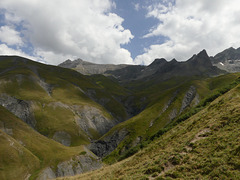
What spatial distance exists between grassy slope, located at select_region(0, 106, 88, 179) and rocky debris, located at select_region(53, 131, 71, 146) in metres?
24.0

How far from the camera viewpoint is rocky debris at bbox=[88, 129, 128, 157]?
98506 millimetres

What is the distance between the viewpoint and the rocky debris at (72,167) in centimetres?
6353

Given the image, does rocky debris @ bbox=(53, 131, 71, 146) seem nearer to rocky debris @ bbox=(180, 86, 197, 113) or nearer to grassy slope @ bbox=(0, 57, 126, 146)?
grassy slope @ bbox=(0, 57, 126, 146)

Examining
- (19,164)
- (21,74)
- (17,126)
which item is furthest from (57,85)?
(19,164)

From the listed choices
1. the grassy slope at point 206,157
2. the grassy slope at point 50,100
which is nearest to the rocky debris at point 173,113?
the grassy slope at point 50,100

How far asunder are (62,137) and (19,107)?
4641cm

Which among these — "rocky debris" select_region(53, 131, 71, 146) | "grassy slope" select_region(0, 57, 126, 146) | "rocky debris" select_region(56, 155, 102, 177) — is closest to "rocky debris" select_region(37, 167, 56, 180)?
"rocky debris" select_region(56, 155, 102, 177)

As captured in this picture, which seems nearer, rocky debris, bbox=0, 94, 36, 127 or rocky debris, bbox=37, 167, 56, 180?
rocky debris, bbox=37, 167, 56, 180

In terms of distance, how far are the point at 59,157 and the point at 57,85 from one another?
125 meters

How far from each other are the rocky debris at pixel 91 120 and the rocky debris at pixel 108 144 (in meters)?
27.6

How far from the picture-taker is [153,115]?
374ft

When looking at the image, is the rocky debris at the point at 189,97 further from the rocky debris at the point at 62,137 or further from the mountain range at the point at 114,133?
the rocky debris at the point at 62,137

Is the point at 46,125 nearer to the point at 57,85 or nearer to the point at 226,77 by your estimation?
the point at 57,85

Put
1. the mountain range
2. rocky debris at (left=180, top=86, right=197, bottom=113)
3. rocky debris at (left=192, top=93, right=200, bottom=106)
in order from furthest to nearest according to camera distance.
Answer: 1. rocky debris at (left=180, top=86, right=197, bottom=113)
2. rocky debris at (left=192, top=93, right=200, bottom=106)
3. the mountain range
